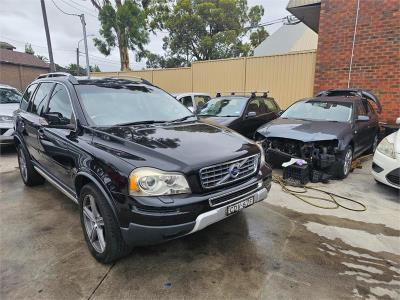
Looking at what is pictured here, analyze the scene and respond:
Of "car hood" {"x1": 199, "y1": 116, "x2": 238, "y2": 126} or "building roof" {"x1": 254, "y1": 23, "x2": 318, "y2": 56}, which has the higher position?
"building roof" {"x1": 254, "y1": 23, "x2": 318, "y2": 56}

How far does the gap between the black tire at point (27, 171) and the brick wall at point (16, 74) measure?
34.2m

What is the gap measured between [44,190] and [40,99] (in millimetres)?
1496

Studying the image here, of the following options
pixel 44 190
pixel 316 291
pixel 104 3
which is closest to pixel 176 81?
pixel 104 3

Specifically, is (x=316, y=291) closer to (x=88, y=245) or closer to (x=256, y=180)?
(x=256, y=180)

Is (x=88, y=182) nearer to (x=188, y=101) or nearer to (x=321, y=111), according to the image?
(x=321, y=111)

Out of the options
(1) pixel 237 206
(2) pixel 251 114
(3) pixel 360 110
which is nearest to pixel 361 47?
(3) pixel 360 110

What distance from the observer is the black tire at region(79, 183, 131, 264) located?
238 centimetres

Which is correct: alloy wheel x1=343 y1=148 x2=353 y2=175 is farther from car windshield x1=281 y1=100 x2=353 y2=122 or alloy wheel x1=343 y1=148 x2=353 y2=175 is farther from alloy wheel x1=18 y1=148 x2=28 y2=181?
alloy wheel x1=18 y1=148 x2=28 y2=181

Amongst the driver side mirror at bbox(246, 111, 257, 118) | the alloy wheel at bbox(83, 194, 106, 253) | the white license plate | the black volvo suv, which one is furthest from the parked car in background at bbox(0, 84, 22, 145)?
the white license plate

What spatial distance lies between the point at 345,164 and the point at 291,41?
2070 cm

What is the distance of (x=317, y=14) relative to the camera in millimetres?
10172

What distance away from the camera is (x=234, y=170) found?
8.71 ft

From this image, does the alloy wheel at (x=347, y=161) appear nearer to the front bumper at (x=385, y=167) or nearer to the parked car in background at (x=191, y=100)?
the front bumper at (x=385, y=167)

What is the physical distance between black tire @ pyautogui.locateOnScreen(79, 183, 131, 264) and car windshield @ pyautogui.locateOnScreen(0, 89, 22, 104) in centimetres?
688
